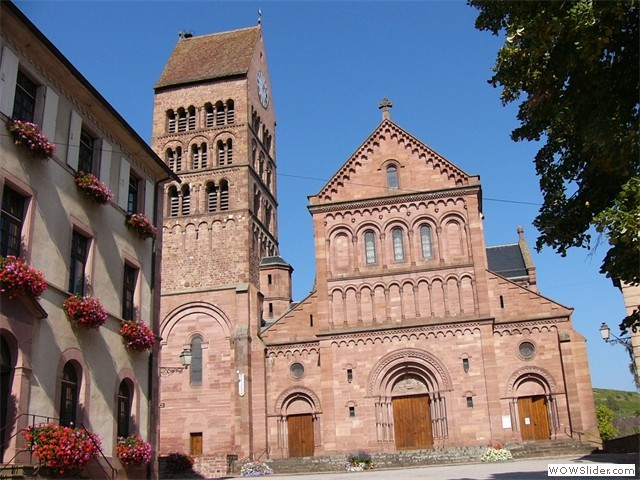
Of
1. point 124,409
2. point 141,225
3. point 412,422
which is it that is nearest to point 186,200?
point 412,422

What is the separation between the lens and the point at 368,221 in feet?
134

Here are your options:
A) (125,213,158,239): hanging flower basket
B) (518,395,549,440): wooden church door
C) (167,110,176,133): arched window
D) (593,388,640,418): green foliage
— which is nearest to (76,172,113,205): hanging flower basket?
(125,213,158,239): hanging flower basket

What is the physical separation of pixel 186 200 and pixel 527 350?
23162 millimetres

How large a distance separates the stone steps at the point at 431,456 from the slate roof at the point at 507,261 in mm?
21380

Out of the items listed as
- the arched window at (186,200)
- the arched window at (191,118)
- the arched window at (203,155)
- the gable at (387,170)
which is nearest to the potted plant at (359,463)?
the gable at (387,170)

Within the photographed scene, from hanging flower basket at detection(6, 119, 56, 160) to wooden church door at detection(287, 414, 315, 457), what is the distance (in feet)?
85.7

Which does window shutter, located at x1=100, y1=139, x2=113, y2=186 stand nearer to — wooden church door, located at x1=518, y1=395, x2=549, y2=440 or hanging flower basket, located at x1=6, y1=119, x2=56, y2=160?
hanging flower basket, located at x1=6, y1=119, x2=56, y2=160

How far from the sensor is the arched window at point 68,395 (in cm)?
1681

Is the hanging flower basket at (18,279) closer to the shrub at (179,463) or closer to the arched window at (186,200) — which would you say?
the shrub at (179,463)

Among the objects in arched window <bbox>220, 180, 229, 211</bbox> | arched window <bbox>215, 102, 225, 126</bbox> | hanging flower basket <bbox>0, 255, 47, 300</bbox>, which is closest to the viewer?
hanging flower basket <bbox>0, 255, 47, 300</bbox>

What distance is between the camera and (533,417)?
3691 cm

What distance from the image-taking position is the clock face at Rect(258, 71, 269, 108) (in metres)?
53.3

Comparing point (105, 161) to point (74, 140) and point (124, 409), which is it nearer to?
point (74, 140)

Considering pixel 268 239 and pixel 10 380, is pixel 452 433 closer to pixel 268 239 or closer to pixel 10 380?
pixel 268 239
